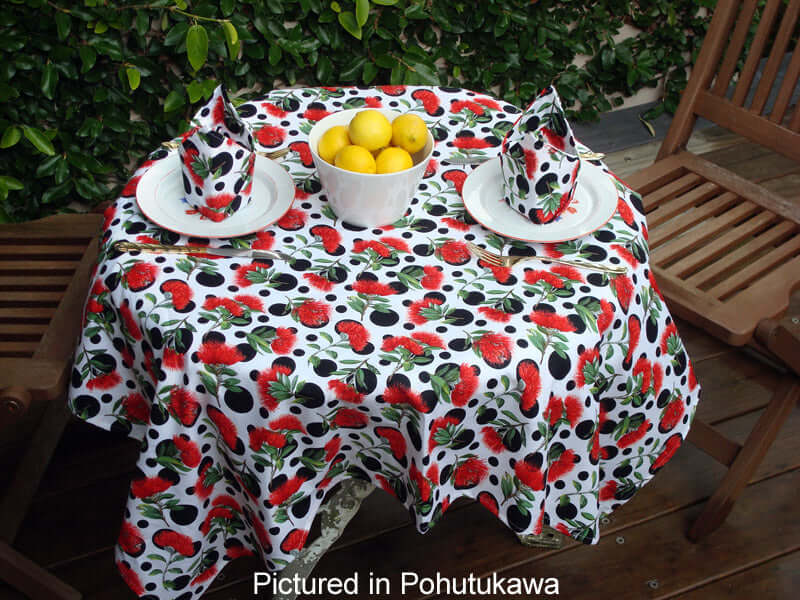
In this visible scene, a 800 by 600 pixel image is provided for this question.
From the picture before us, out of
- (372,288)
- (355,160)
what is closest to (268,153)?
(355,160)

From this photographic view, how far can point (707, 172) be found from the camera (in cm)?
191

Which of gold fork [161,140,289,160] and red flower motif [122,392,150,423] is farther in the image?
gold fork [161,140,289,160]

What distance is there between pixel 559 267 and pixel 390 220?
0.29m

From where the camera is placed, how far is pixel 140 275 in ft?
3.63

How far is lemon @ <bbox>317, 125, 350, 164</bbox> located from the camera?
1.18 metres

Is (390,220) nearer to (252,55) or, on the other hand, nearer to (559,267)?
(559,267)

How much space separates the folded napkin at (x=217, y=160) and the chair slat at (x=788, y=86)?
1.30 m

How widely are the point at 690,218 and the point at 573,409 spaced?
883 millimetres

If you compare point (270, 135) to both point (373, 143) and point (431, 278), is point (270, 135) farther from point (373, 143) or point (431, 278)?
point (431, 278)

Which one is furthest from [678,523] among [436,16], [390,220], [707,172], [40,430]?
[436,16]

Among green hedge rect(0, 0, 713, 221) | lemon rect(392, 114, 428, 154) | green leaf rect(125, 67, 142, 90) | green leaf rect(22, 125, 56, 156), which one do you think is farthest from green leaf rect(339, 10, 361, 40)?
lemon rect(392, 114, 428, 154)

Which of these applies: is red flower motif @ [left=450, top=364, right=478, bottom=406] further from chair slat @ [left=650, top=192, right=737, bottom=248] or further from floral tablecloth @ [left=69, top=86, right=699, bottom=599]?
chair slat @ [left=650, top=192, right=737, bottom=248]

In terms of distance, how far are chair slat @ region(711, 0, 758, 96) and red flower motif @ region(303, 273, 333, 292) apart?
4.13 ft

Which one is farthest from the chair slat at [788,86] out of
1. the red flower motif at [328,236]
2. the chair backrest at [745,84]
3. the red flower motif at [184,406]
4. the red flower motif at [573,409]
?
the red flower motif at [184,406]
